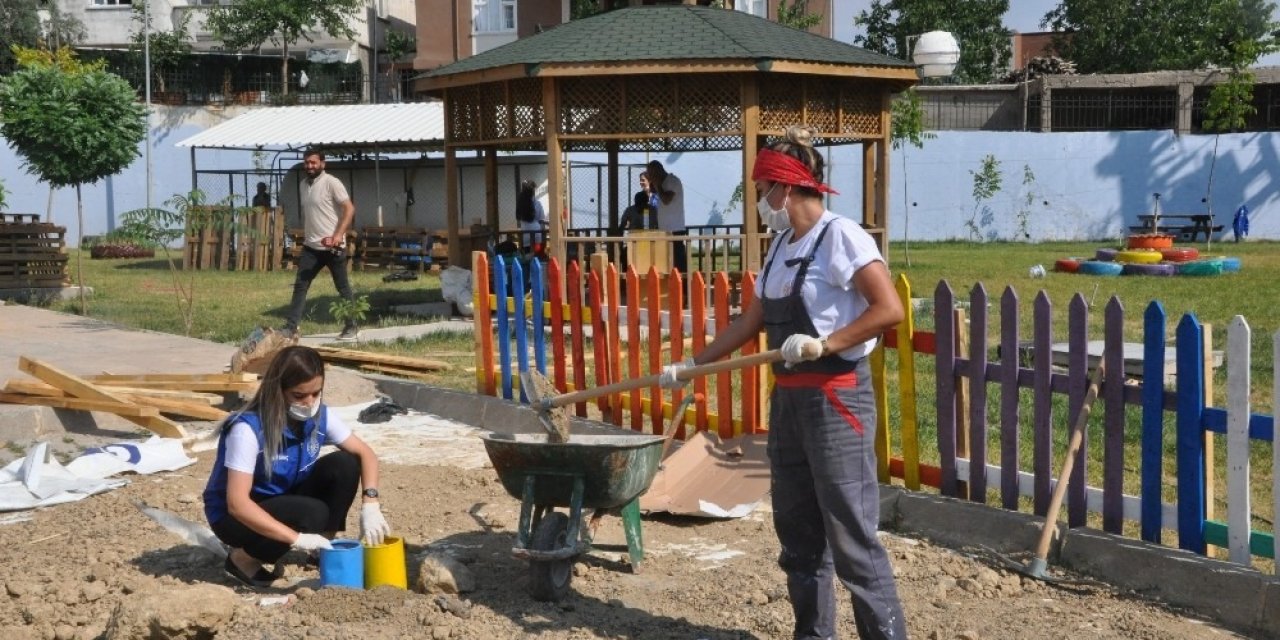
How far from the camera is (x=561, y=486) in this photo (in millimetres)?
5168

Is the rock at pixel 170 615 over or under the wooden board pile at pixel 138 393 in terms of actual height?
under

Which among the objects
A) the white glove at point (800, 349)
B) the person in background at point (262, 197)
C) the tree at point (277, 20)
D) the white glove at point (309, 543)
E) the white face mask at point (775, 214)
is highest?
the tree at point (277, 20)

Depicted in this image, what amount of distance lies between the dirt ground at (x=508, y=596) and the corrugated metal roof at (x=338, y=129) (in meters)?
17.1

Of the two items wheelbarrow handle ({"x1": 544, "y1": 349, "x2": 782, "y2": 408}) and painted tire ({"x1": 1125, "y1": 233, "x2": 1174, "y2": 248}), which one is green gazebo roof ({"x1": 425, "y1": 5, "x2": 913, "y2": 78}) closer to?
painted tire ({"x1": 1125, "y1": 233, "x2": 1174, "y2": 248})

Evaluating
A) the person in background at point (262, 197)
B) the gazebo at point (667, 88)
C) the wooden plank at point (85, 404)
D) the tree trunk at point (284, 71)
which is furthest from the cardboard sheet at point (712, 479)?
the tree trunk at point (284, 71)

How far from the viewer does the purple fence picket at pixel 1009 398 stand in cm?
584

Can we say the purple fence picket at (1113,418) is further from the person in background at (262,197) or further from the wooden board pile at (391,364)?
the person in background at (262,197)

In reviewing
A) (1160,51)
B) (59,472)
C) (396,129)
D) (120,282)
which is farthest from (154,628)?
(1160,51)

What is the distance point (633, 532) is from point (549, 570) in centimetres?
52

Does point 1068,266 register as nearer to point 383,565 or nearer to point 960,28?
point 383,565

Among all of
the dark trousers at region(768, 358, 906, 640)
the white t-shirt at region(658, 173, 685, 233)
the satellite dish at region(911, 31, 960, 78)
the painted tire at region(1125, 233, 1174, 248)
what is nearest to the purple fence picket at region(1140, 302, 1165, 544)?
the dark trousers at region(768, 358, 906, 640)

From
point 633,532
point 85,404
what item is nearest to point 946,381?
point 633,532

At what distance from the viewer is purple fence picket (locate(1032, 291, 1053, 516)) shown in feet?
18.8

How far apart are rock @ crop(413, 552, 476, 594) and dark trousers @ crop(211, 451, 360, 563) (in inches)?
18.9
